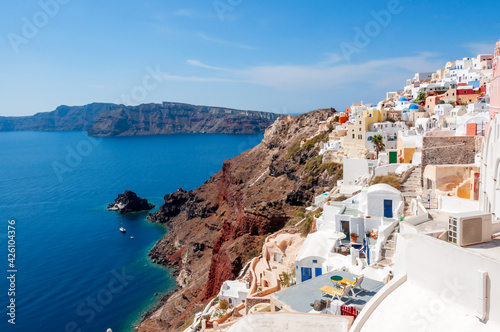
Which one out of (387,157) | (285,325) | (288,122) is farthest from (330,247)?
(288,122)

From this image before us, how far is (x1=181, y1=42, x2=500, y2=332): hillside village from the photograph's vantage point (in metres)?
5.70

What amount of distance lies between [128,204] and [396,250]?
215 feet

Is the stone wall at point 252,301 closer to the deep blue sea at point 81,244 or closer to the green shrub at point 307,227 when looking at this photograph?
the green shrub at point 307,227

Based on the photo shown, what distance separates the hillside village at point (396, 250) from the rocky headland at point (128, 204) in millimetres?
→ 45584

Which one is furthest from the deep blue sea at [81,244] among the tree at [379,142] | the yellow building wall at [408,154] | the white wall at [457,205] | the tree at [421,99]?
the tree at [421,99]

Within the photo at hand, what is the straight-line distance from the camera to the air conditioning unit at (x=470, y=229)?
6152 millimetres

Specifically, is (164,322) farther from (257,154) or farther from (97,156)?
(97,156)

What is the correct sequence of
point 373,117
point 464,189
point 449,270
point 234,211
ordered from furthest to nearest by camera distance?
point 234,211 < point 373,117 < point 464,189 < point 449,270

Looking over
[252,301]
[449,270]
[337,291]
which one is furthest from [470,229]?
[252,301]

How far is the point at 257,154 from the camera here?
72250 millimetres

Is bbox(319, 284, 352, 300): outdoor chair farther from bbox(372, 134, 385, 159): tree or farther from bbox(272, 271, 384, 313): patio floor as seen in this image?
bbox(372, 134, 385, 159): tree

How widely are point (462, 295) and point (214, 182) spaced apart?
6406 centimetres

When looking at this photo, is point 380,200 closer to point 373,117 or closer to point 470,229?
point 470,229

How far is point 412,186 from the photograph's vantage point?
2047 cm
